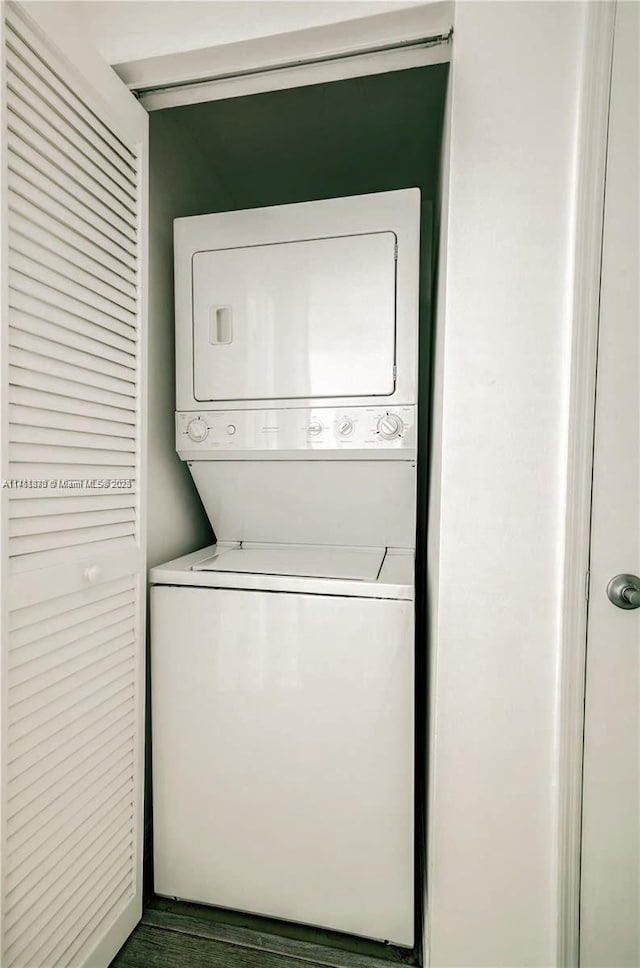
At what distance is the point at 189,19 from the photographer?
1.26 m

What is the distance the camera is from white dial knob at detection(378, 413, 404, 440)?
5.16ft

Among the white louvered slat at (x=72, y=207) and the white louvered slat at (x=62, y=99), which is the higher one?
the white louvered slat at (x=62, y=99)

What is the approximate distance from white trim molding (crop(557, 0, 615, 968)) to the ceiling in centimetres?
45

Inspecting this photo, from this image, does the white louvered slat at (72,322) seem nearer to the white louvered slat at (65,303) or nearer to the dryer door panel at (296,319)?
the white louvered slat at (65,303)

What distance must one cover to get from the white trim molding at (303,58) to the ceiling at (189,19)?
0.05 feet

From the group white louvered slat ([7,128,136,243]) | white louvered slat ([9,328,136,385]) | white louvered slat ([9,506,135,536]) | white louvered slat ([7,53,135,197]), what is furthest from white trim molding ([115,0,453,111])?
white louvered slat ([9,506,135,536])

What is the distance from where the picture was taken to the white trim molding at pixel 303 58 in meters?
1.20

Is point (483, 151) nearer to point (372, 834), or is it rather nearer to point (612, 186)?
point (612, 186)

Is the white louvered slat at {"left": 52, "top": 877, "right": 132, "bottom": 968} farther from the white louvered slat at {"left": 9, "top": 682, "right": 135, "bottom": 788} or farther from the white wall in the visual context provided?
the white wall

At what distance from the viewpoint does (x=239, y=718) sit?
155cm

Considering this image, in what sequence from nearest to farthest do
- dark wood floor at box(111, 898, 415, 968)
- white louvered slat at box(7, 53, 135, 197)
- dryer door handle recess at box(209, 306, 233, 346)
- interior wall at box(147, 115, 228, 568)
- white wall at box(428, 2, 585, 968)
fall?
white louvered slat at box(7, 53, 135, 197), white wall at box(428, 2, 585, 968), dark wood floor at box(111, 898, 415, 968), dryer door handle recess at box(209, 306, 233, 346), interior wall at box(147, 115, 228, 568)

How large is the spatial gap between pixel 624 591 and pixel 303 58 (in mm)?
1506

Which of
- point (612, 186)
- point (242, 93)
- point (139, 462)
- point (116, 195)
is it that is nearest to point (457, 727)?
point (139, 462)

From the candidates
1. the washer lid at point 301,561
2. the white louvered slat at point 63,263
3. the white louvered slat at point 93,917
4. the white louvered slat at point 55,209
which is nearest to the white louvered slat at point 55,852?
the white louvered slat at point 93,917
